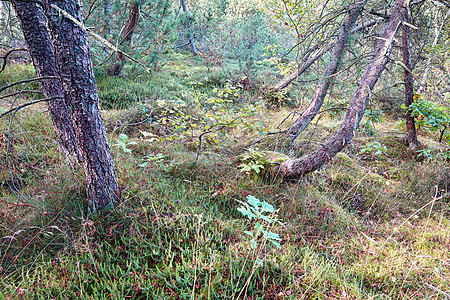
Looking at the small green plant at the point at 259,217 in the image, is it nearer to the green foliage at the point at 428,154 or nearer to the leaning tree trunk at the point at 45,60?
the leaning tree trunk at the point at 45,60

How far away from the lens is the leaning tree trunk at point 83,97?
62.4 inches

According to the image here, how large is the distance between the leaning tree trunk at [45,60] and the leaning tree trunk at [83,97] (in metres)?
0.47

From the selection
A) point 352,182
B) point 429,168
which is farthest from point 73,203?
point 429,168

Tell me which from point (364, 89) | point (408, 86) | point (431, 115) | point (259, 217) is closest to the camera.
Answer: point (259, 217)

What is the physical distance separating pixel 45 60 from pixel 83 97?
132 centimetres

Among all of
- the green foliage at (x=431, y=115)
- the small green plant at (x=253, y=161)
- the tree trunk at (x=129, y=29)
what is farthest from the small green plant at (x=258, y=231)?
the tree trunk at (x=129, y=29)

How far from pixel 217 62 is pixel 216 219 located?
10.1 m

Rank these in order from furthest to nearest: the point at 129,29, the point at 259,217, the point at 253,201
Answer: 1. the point at 129,29
2. the point at 253,201
3. the point at 259,217

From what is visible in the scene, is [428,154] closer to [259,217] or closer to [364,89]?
[364,89]

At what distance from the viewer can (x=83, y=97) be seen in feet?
5.89

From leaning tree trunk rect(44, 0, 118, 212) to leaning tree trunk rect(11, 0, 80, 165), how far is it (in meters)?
0.47

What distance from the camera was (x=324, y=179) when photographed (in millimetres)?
3434

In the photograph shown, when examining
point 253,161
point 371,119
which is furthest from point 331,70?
point 253,161

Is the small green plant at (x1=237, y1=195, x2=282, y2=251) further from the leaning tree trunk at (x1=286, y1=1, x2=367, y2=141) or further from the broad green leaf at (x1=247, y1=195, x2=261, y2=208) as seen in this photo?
the leaning tree trunk at (x1=286, y1=1, x2=367, y2=141)
